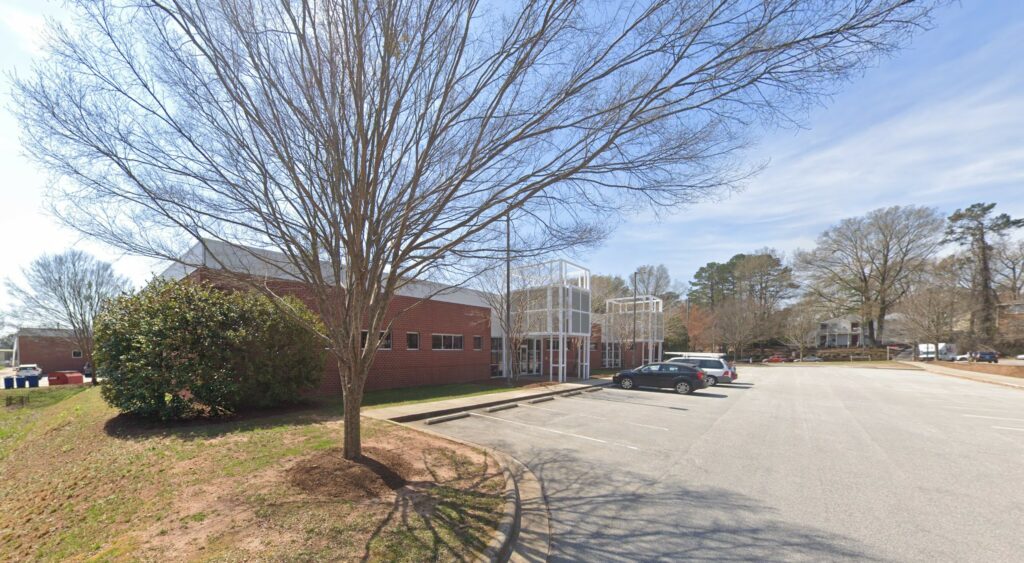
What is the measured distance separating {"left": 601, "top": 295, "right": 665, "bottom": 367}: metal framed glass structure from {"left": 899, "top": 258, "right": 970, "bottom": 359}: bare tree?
28.0 metres

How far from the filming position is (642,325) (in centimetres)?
3588

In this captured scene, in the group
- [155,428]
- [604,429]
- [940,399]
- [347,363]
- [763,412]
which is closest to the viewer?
[347,363]

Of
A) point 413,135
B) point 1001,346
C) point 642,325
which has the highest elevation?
point 413,135

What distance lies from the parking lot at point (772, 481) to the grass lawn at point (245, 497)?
132cm

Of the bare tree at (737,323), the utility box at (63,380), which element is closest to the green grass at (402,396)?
the utility box at (63,380)

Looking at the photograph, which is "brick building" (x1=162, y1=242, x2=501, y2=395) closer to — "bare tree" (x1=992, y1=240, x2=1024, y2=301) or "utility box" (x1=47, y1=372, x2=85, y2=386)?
"utility box" (x1=47, y1=372, x2=85, y2=386)

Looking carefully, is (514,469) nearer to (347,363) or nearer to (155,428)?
(347,363)

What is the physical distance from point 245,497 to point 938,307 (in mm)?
57130

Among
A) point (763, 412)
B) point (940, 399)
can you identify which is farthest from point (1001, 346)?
point (763, 412)

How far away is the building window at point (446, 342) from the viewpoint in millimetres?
20219

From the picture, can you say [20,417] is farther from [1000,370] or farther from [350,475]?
[1000,370]

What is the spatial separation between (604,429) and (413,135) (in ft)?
25.2

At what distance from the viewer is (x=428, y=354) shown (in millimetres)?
19734

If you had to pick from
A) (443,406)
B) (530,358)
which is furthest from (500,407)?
(530,358)
